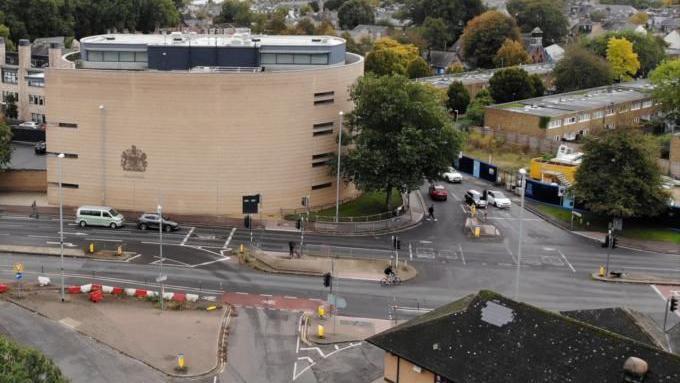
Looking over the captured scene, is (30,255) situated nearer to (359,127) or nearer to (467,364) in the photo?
(359,127)

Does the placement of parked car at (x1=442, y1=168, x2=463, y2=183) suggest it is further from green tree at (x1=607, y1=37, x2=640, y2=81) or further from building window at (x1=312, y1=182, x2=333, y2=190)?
green tree at (x1=607, y1=37, x2=640, y2=81)

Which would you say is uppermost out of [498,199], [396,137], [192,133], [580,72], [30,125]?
[580,72]

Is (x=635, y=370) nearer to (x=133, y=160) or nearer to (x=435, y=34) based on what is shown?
(x=133, y=160)

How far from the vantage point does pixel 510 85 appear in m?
106

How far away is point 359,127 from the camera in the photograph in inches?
2557

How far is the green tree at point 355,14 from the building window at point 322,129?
12777 centimetres

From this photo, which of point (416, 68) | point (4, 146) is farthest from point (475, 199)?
point (416, 68)

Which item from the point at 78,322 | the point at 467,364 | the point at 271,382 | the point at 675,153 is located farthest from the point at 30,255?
the point at 675,153

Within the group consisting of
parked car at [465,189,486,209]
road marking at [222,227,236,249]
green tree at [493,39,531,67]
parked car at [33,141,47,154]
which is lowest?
road marking at [222,227,236,249]

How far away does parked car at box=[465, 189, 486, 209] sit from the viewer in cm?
6831

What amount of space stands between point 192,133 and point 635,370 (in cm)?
4133

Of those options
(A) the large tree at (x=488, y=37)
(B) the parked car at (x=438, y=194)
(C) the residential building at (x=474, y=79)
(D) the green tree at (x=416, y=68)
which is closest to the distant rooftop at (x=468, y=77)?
(C) the residential building at (x=474, y=79)

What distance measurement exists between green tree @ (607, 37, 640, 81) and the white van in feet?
299

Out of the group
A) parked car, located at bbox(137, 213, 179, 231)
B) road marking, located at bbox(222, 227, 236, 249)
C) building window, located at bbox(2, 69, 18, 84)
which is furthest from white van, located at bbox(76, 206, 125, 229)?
building window, located at bbox(2, 69, 18, 84)
